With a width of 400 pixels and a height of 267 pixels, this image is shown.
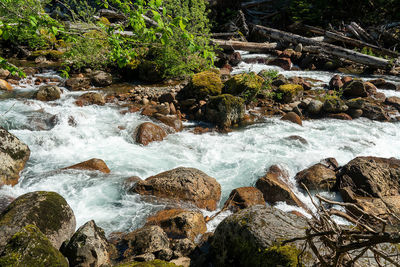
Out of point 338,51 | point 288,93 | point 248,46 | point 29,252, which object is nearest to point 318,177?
point 288,93

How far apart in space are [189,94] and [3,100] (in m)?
6.49

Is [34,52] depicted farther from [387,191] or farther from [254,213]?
A: [387,191]

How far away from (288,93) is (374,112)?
10.1ft

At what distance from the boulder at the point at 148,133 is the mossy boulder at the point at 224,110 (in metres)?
1.79

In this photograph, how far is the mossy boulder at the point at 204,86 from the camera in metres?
9.76

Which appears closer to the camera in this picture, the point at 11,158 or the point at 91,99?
the point at 11,158

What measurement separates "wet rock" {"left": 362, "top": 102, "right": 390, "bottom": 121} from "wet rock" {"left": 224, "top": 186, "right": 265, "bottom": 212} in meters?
6.84

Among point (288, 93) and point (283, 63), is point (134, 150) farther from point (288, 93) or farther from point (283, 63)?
point (283, 63)

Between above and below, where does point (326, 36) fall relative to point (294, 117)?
above

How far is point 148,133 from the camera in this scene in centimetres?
777

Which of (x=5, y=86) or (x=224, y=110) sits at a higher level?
(x=5, y=86)

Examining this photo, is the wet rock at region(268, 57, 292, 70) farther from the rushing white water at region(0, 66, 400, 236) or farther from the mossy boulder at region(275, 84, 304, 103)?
the rushing white water at region(0, 66, 400, 236)

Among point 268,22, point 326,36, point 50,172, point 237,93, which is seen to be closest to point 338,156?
point 237,93

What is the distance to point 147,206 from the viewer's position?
4.95 meters
